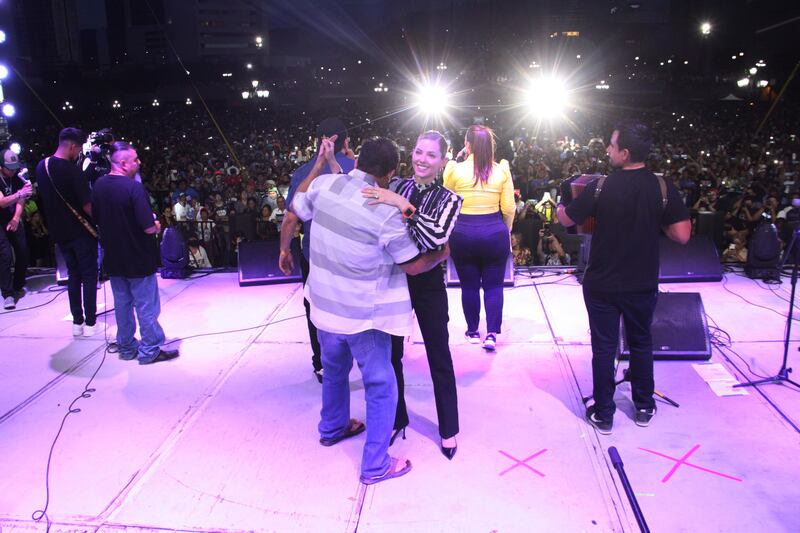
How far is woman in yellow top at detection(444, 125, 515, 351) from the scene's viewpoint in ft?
12.8

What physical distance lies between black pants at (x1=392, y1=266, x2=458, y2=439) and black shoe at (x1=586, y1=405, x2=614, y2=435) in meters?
0.84

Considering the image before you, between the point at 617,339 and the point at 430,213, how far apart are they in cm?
138

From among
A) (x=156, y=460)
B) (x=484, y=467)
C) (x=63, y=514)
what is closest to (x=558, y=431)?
(x=484, y=467)

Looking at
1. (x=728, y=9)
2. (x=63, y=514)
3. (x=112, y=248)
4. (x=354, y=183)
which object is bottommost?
(x=63, y=514)

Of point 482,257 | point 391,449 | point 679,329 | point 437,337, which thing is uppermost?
point 482,257

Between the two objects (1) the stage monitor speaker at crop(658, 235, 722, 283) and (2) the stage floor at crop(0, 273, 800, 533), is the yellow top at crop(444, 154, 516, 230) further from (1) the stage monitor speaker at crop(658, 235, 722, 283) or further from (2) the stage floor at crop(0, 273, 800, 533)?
(1) the stage monitor speaker at crop(658, 235, 722, 283)

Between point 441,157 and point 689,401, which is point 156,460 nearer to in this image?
point 441,157

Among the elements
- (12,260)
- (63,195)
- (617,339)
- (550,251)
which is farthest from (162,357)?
(550,251)

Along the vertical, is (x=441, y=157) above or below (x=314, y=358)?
above

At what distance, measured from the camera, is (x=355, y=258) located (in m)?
2.30

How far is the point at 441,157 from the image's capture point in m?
2.95

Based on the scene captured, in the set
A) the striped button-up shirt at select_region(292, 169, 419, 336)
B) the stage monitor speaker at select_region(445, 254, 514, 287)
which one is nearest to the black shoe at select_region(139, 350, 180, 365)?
the striped button-up shirt at select_region(292, 169, 419, 336)

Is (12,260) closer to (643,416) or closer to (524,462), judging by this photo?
(524,462)

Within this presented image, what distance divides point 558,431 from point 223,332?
3.05 meters
